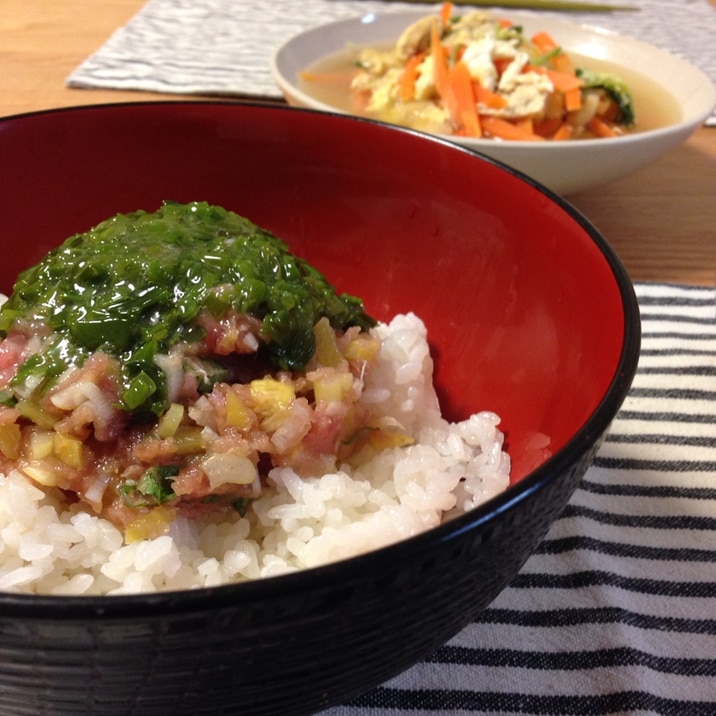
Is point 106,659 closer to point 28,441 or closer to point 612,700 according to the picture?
point 28,441

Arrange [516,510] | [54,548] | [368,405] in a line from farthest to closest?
[368,405]
[54,548]
[516,510]

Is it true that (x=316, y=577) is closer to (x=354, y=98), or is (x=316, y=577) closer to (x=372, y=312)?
(x=372, y=312)

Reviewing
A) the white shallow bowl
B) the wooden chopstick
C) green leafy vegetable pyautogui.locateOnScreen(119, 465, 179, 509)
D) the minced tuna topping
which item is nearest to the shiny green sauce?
the minced tuna topping

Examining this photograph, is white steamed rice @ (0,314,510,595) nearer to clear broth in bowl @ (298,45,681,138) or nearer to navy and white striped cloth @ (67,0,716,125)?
clear broth in bowl @ (298,45,681,138)

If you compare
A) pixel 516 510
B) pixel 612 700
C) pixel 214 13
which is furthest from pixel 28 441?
pixel 214 13

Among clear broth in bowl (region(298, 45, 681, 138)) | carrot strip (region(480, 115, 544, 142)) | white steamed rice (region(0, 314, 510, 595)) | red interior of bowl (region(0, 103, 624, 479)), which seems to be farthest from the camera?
clear broth in bowl (region(298, 45, 681, 138))

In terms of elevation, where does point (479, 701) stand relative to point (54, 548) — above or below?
below
